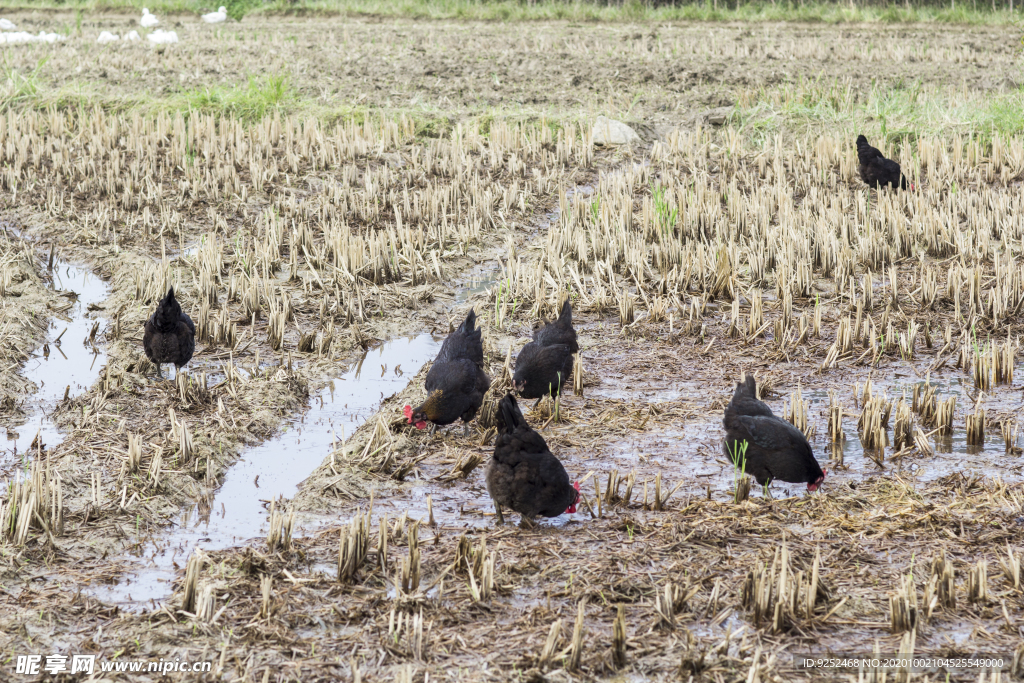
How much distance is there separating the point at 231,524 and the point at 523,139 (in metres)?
Result: 7.90

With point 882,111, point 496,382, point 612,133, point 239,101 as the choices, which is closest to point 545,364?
point 496,382

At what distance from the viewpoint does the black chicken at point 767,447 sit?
4121mm

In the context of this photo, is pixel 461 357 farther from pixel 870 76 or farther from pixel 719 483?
pixel 870 76

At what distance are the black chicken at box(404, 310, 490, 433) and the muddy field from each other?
6.1 inches

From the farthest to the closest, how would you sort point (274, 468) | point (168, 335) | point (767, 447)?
1. point (168, 335)
2. point (274, 468)
3. point (767, 447)

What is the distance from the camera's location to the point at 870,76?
1447 cm

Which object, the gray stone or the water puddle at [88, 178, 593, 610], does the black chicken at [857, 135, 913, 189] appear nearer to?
the gray stone

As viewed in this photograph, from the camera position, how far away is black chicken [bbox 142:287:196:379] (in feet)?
17.2

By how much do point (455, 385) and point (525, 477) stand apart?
108 cm

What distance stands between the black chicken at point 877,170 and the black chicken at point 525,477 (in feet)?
20.8

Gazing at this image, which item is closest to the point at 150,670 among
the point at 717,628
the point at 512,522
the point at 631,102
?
the point at 512,522

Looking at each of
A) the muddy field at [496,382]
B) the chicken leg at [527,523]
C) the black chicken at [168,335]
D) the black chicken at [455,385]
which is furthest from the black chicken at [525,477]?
the black chicken at [168,335]

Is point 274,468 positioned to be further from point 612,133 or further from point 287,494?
point 612,133

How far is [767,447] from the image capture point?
418 cm
